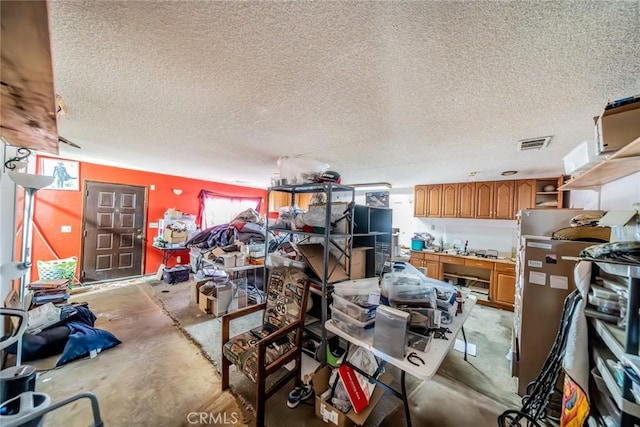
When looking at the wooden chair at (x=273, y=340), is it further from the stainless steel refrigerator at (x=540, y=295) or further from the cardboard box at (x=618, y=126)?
the cardboard box at (x=618, y=126)

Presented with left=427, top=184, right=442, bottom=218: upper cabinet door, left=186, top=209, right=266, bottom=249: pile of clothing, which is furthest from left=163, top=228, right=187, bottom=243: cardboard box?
Result: left=427, top=184, right=442, bottom=218: upper cabinet door

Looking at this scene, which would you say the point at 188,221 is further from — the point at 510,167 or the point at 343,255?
the point at 510,167

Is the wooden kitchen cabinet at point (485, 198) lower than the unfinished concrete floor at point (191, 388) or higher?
higher

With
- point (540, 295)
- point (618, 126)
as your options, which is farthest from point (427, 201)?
point (618, 126)

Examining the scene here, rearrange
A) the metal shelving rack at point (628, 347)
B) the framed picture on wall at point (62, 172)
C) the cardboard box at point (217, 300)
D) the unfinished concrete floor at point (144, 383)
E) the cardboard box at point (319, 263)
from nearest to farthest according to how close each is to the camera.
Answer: the metal shelving rack at point (628, 347)
the unfinished concrete floor at point (144, 383)
the cardboard box at point (319, 263)
the cardboard box at point (217, 300)
the framed picture on wall at point (62, 172)

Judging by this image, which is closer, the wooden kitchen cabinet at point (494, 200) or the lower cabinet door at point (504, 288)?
the lower cabinet door at point (504, 288)

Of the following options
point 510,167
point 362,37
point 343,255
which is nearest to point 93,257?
point 343,255

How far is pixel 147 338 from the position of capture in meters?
2.66

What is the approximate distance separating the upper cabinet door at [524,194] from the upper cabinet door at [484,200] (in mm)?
354

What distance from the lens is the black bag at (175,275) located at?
459 centimetres

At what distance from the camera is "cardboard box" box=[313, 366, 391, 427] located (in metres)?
1.47

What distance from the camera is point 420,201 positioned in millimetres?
5156

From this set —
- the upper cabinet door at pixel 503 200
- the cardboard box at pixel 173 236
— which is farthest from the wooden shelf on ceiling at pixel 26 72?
→ the upper cabinet door at pixel 503 200

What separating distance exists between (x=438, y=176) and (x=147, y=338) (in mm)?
5114
